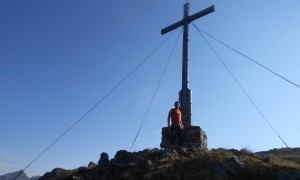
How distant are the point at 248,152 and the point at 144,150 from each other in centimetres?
411

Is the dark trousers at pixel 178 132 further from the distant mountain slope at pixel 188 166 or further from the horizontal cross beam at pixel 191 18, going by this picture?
the horizontal cross beam at pixel 191 18

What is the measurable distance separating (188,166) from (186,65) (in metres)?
7.00

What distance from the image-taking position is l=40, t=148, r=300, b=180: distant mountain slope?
11531mm

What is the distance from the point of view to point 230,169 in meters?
11.7

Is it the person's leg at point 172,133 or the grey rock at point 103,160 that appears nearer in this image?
the grey rock at point 103,160

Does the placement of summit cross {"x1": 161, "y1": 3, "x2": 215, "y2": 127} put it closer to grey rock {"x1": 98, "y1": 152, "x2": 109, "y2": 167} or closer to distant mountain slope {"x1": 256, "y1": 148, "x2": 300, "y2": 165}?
grey rock {"x1": 98, "y1": 152, "x2": 109, "y2": 167}

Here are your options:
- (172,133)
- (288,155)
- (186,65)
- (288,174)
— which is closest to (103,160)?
(172,133)

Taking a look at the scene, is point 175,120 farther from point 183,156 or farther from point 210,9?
point 210,9

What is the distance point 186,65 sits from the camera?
18484mm

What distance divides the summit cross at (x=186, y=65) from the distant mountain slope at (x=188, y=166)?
2.87 m

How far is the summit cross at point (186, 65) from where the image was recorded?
57.0ft

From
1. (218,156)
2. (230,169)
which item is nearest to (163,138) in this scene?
(218,156)

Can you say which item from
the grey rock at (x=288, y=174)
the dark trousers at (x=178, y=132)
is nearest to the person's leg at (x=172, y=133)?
the dark trousers at (x=178, y=132)

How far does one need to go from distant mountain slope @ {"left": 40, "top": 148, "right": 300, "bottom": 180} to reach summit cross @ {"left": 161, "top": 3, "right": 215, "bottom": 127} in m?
2.87
